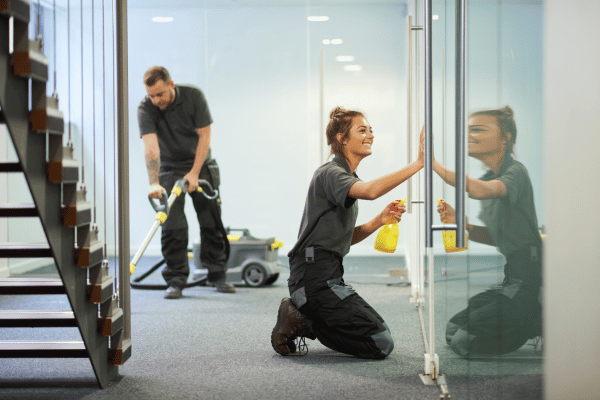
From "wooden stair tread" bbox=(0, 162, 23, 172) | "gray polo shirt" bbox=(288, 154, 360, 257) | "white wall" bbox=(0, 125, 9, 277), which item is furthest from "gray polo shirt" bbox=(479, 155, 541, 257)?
"white wall" bbox=(0, 125, 9, 277)

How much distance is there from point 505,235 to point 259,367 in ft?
→ 4.21

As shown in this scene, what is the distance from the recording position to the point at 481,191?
1.52 meters

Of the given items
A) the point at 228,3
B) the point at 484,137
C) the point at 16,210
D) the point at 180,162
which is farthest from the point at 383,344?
the point at 228,3

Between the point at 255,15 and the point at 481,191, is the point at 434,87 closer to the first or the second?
the point at 481,191

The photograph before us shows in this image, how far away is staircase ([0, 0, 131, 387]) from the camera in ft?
5.01

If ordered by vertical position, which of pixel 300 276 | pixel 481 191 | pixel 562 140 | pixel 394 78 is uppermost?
pixel 394 78

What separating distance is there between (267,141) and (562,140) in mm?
4267

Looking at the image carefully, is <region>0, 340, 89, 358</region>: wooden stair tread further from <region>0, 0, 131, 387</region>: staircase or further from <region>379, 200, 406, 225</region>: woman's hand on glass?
<region>379, 200, 406, 225</region>: woman's hand on glass

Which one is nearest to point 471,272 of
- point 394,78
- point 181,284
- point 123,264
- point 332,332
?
point 332,332

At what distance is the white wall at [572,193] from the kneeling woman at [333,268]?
1.18 metres

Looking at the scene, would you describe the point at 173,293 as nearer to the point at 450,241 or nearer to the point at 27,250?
the point at 27,250

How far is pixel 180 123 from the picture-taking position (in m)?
4.14

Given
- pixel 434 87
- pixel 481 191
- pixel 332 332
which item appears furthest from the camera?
pixel 332 332

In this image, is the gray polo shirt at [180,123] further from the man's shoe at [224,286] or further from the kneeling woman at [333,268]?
the kneeling woman at [333,268]
